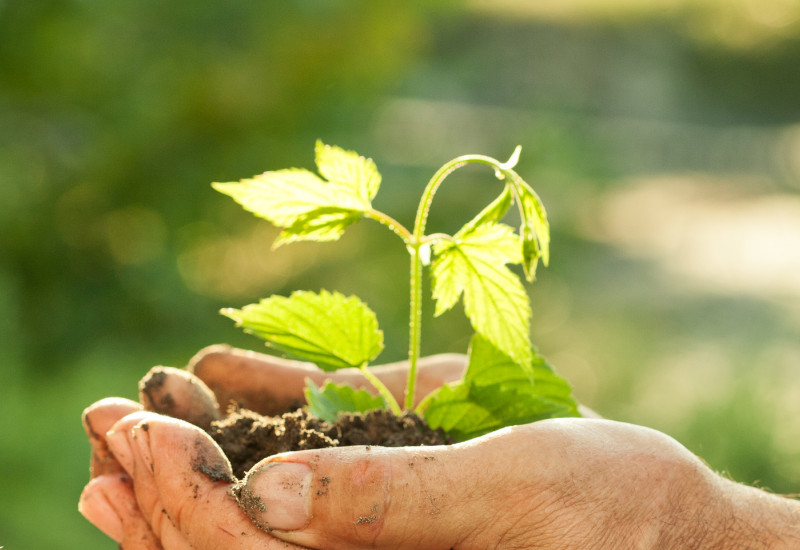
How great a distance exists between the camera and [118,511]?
79 cm

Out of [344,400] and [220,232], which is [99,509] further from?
[220,232]

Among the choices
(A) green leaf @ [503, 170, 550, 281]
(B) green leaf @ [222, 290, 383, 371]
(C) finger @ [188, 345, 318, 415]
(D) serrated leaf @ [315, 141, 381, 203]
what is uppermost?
(D) serrated leaf @ [315, 141, 381, 203]

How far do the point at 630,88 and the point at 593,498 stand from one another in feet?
27.7

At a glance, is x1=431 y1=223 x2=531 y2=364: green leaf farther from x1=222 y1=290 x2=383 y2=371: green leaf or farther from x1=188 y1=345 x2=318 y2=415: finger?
x1=188 y1=345 x2=318 y2=415: finger

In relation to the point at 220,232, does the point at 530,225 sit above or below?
above

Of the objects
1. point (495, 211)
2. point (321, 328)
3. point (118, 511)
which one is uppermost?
point (495, 211)

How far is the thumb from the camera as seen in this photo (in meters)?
0.63

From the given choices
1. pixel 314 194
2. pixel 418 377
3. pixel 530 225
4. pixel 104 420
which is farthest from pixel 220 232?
pixel 530 225

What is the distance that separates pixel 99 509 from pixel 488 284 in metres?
0.43

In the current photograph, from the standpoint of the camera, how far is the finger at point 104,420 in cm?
84

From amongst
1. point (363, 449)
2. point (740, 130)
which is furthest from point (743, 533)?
point (740, 130)

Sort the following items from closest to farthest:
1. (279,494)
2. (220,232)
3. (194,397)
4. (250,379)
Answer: (279,494), (194,397), (250,379), (220,232)

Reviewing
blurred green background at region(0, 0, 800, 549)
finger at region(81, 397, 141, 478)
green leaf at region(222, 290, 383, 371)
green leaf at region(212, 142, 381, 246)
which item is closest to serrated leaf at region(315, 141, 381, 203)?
green leaf at region(212, 142, 381, 246)

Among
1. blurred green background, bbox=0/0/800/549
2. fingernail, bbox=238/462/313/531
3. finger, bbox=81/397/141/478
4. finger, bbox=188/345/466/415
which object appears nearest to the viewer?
fingernail, bbox=238/462/313/531
